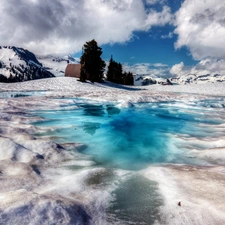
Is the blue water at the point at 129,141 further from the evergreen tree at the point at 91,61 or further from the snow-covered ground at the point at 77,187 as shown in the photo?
the evergreen tree at the point at 91,61

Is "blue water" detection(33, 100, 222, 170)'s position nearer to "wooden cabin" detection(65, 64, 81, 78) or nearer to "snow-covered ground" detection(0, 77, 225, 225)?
"snow-covered ground" detection(0, 77, 225, 225)

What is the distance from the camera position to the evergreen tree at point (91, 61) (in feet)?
150

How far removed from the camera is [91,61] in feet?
150

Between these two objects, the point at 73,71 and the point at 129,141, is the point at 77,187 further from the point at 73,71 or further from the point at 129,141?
the point at 73,71

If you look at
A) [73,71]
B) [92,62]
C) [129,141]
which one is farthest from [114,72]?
[129,141]

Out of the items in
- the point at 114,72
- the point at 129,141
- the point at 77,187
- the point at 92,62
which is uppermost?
the point at 114,72

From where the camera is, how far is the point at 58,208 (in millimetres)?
3346

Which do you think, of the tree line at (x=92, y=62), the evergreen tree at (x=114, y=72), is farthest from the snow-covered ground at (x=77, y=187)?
the evergreen tree at (x=114, y=72)

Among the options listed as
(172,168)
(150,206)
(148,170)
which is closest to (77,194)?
(150,206)

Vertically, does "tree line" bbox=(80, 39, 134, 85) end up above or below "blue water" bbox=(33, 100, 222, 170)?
above

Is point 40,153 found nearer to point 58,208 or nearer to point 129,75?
point 58,208

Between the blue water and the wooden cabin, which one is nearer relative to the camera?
the blue water

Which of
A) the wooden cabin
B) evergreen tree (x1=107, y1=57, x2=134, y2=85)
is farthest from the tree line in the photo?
evergreen tree (x1=107, y1=57, x2=134, y2=85)

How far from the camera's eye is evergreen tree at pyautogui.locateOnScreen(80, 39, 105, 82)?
45.6 meters
